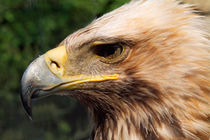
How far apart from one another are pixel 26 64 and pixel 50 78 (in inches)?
144

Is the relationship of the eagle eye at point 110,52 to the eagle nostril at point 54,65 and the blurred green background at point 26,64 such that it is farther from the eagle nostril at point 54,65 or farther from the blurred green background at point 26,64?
the blurred green background at point 26,64

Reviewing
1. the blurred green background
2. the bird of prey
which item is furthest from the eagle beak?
the blurred green background

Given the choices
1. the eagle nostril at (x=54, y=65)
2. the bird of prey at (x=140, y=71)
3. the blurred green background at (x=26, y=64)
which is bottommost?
the blurred green background at (x=26, y=64)

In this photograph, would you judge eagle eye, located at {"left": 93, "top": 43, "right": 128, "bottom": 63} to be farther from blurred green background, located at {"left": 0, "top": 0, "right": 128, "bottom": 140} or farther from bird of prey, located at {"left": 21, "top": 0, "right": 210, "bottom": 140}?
blurred green background, located at {"left": 0, "top": 0, "right": 128, "bottom": 140}

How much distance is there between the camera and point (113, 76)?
1596 millimetres

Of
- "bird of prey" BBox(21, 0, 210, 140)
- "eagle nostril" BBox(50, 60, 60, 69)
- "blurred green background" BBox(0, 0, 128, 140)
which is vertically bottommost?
"blurred green background" BBox(0, 0, 128, 140)

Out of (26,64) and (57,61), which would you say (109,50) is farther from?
(26,64)

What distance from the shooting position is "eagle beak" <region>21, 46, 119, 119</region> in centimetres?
159

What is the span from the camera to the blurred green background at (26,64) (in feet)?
17.5

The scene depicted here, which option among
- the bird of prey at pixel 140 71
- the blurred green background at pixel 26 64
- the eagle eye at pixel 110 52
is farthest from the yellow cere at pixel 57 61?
the blurred green background at pixel 26 64

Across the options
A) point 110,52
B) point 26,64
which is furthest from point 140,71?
point 26,64

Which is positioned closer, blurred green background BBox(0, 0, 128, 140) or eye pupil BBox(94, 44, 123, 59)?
eye pupil BBox(94, 44, 123, 59)

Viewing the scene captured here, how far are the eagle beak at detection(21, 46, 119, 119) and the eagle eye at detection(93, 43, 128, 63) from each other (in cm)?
7

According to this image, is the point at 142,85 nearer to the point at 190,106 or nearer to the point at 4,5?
the point at 190,106
